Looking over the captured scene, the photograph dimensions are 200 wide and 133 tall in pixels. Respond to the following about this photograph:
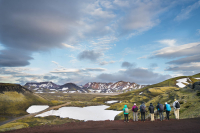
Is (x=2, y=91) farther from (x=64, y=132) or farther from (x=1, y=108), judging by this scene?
(x=64, y=132)

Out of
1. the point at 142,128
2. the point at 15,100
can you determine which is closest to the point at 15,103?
the point at 15,100

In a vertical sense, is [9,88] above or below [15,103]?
above

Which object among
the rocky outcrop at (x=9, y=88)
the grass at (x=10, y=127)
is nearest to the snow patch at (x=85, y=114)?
the grass at (x=10, y=127)

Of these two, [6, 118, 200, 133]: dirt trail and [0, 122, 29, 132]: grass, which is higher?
[6, 118, 200, 133]: dirt trail

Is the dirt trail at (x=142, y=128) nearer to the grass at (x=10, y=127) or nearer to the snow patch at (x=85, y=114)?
the grass at (x=10, y=127)

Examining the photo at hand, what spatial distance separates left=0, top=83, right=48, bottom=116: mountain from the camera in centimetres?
6593

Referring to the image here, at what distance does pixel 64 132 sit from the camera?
51.5ft

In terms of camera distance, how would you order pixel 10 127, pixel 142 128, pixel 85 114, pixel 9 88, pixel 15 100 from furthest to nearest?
1. pixel 9 88
2. pixel 15 100
3. pixel 85 114
4. pixel 10 127
5. pixel 142 128

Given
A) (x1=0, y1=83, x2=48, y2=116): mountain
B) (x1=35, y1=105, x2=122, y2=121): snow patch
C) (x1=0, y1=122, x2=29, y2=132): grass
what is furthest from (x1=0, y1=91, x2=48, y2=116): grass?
(x1=0, y1=122, x2=29, y2=132): grass

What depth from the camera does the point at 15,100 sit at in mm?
75875

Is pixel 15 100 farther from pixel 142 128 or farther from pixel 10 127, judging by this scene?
pixel 142 128

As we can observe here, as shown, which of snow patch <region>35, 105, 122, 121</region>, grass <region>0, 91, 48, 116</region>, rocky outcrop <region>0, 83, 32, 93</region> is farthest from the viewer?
rocky outcrop <region>0, 83, 32, 93</region>

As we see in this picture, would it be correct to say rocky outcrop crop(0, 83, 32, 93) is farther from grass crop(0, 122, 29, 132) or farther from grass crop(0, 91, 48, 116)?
grass crop(0, 122, 29, 132)

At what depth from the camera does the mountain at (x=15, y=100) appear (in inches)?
2596
